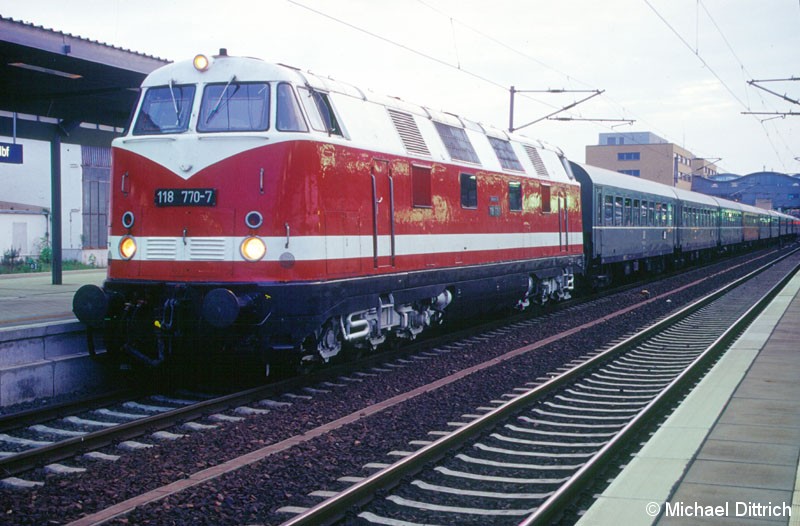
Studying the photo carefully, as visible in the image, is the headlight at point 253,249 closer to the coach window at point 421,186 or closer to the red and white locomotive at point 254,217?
the red and white locomotive at point 254,217

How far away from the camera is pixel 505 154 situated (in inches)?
593

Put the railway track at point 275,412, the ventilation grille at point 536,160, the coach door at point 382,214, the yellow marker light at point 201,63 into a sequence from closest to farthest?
the railway track at point 275,412 < the yellow marker light at point 201,63 < the coach door at point 382,214 < the ventilation grille at point 536,160

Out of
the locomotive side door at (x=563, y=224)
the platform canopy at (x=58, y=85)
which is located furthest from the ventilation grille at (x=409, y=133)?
the locomotive side door at (x=563, y=224)

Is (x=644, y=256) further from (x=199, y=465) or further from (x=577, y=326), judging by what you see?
(x=199, y=465)

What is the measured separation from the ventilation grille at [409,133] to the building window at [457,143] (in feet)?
2.76

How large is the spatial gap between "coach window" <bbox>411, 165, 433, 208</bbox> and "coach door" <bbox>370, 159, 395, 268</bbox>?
0.67 metres

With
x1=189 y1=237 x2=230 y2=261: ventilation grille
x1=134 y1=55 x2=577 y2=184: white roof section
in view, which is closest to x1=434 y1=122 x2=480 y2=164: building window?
x1=134 y1=55 x2=577 y2=184: white roof section

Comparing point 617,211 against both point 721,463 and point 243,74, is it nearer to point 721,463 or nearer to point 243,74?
point 243,74

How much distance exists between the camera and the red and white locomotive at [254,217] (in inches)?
338

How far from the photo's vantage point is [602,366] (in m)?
11.2

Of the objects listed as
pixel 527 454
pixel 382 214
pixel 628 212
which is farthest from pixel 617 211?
pixel 527 454

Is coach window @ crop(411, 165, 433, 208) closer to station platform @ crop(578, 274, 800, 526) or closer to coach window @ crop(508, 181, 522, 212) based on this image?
coach window @ crop(508, 181, 522, 212)

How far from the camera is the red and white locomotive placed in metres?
8.59

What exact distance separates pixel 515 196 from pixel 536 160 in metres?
1.94
